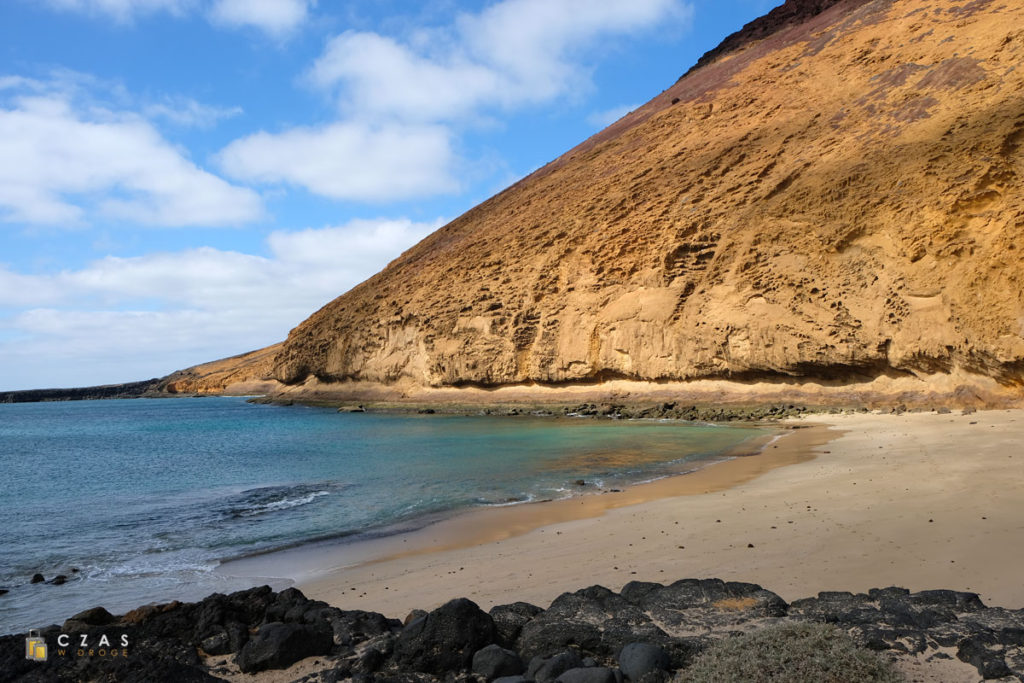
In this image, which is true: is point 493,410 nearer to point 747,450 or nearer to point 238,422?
point 238,422

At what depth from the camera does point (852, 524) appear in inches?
264

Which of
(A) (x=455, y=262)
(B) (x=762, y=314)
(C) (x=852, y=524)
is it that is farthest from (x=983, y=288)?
(A) (x=455, y=262)

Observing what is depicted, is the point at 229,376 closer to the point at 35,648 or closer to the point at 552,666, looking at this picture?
the point at 35,648

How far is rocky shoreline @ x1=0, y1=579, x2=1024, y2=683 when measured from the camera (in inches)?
140

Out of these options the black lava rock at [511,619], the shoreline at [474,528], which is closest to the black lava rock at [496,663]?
the black lava rock at [511,619]

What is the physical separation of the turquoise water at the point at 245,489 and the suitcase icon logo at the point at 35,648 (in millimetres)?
2050

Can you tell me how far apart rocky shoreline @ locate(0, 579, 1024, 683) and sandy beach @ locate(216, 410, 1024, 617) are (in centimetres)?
63

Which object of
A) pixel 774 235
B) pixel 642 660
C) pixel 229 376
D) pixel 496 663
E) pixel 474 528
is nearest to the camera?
pixel 642 660

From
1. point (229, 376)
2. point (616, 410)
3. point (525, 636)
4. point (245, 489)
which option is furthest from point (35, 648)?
point (229, 376)

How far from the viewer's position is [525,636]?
4.06m

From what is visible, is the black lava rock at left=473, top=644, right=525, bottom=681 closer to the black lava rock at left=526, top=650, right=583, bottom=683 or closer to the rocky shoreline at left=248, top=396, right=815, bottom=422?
the black lava rock at left=526, top=650, right=583, bottom=683

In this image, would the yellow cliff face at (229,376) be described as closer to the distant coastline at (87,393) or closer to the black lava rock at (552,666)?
the distant coastline at (87,393)

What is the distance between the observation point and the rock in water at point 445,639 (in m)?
3.84

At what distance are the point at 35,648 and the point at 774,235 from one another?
1090 inches
